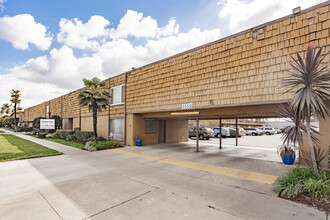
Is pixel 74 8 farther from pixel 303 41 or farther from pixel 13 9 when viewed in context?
pixel 303 41

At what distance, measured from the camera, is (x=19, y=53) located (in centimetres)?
1766

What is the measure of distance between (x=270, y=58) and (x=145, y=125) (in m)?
9.62

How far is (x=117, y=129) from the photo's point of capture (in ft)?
47.1

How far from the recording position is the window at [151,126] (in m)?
13.8

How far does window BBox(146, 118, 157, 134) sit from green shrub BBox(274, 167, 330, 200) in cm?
1028

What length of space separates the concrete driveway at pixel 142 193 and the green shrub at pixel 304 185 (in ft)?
1.12

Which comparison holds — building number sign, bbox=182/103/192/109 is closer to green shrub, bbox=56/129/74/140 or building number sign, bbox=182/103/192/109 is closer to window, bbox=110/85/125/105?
window, bbox=110/85/125/105

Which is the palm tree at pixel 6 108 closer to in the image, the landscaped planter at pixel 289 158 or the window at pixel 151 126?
the window at pixel 151 126

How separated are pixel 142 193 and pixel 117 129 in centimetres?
1056

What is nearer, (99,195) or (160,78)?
(99,195)

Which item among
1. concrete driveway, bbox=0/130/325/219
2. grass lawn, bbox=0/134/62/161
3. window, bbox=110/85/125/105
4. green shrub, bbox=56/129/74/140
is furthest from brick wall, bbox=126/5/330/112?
green shrub, bbox=56/129/74/140

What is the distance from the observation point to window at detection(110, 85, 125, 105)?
45.9 feet

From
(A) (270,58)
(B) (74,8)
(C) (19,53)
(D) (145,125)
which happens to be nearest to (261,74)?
(A) (270,58)

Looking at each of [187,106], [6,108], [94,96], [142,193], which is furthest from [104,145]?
[6,108]
